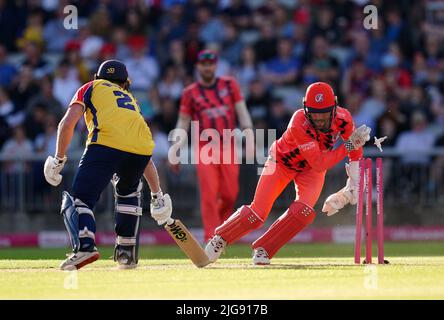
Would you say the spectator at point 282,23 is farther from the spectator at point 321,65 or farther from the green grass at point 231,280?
the green grass at point 231,280

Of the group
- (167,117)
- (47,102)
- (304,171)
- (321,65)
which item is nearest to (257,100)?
(321,65)

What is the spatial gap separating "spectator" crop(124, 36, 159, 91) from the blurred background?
24 mm

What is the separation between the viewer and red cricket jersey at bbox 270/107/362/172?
39.2ft

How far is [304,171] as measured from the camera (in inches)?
480

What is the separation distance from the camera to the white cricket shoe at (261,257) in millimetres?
11875

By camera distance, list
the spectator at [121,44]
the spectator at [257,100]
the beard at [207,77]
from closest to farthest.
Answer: the beard at [207,77] < the spectator at [257,100] < the spectator at [121,44]

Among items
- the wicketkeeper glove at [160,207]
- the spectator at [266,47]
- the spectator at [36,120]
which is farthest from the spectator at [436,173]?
the wicketkeeper glove at [160,207]

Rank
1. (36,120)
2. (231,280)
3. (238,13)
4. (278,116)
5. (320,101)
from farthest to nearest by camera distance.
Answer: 1. (238,13)
2. (278,116)
3. (36,120)
4. (320,101)
5. (231,280)

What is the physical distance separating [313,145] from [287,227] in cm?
86

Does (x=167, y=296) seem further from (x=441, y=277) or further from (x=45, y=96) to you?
(x=45, y=96)

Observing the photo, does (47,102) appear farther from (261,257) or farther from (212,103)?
(261,257)

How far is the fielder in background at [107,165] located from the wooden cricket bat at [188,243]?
14 centimetres

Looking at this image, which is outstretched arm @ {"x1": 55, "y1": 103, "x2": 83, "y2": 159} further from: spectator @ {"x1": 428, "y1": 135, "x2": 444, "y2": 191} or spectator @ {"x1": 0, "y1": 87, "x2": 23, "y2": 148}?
spectator @ {"x1": 428, "y1": 135, "x2": 444, "y2": 191}
